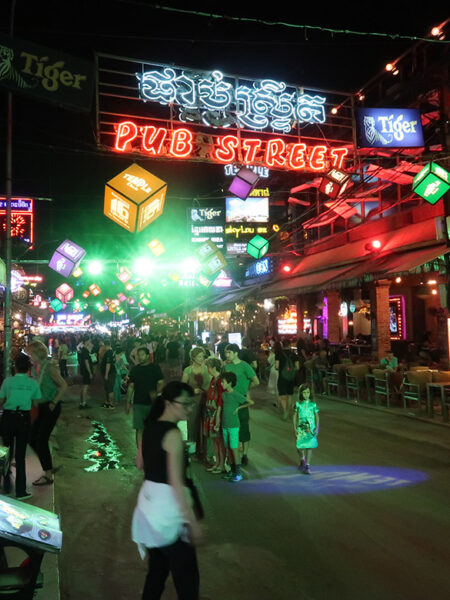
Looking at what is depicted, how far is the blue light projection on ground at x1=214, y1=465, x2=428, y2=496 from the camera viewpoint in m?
6.48

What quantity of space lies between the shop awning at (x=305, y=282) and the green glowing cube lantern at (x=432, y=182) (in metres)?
5.32

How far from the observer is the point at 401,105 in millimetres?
17047

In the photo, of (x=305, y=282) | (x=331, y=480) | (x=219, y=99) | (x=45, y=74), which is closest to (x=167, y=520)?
(x=331, y=480)

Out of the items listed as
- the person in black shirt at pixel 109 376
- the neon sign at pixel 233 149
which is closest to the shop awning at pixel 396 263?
the neon sign at pixel 233 149

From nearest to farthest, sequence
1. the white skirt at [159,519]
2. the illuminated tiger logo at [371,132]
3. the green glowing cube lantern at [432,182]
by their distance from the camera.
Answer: the white skirt at [159,519], the green glowing cube lantern at [432,182], the illuminated tiger logo at [371,132]

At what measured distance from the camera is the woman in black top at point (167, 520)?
2.97 meters

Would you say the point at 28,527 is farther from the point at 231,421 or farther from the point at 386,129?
the point at 386,129

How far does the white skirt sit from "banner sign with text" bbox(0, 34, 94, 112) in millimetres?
8442

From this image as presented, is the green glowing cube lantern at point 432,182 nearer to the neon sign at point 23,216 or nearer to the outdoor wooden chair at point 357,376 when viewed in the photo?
the outdoor wooden chair at point 357,376

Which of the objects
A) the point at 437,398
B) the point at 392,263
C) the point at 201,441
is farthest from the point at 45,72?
the point at 437,398

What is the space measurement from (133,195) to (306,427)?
5767 mm

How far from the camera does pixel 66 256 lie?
15445mm

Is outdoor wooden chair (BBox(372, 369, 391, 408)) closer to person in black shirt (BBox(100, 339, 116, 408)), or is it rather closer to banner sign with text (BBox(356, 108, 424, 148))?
banner sign with text (BBox(356, 108, 424, 148))

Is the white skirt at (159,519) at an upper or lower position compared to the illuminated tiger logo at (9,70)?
lower
